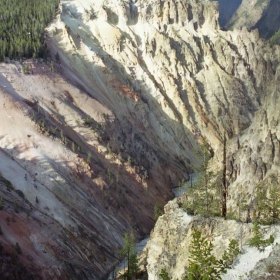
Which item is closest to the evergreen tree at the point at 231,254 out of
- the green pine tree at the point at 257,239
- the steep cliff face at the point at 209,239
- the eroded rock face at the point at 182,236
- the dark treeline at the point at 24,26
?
the steep cliff face at the point at 209,239

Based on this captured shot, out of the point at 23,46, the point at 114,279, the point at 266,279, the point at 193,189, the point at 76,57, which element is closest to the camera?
the point at 266,279

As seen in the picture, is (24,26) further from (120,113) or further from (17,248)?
(17,248)

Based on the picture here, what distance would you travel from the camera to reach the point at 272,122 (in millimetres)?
56969

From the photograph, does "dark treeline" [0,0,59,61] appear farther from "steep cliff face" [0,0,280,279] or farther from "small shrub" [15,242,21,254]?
"small shrub" [15,242,21,254]

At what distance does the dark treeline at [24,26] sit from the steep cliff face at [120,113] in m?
3.33

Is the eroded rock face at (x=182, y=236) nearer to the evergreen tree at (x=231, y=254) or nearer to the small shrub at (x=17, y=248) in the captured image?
the evergreen tree at (x=231, y=254)

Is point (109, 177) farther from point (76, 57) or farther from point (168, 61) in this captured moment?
point (168, 61)

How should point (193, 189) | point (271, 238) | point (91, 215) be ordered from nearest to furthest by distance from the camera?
point (271, 238)
point (193, 189)
point (91, 215)

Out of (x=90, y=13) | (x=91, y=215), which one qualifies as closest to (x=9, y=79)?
(x=91, y=215)

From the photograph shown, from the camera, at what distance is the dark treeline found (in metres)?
74.8

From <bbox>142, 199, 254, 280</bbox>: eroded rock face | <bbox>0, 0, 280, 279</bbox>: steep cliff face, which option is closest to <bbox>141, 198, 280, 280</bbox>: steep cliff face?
<bbox>142, 199, 254, 280</bbox>: eroded rock face

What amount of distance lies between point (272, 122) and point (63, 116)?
32.5 meters

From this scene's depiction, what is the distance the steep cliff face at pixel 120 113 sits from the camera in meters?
52.0

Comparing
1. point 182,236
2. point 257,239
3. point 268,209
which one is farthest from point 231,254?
point 268,209
